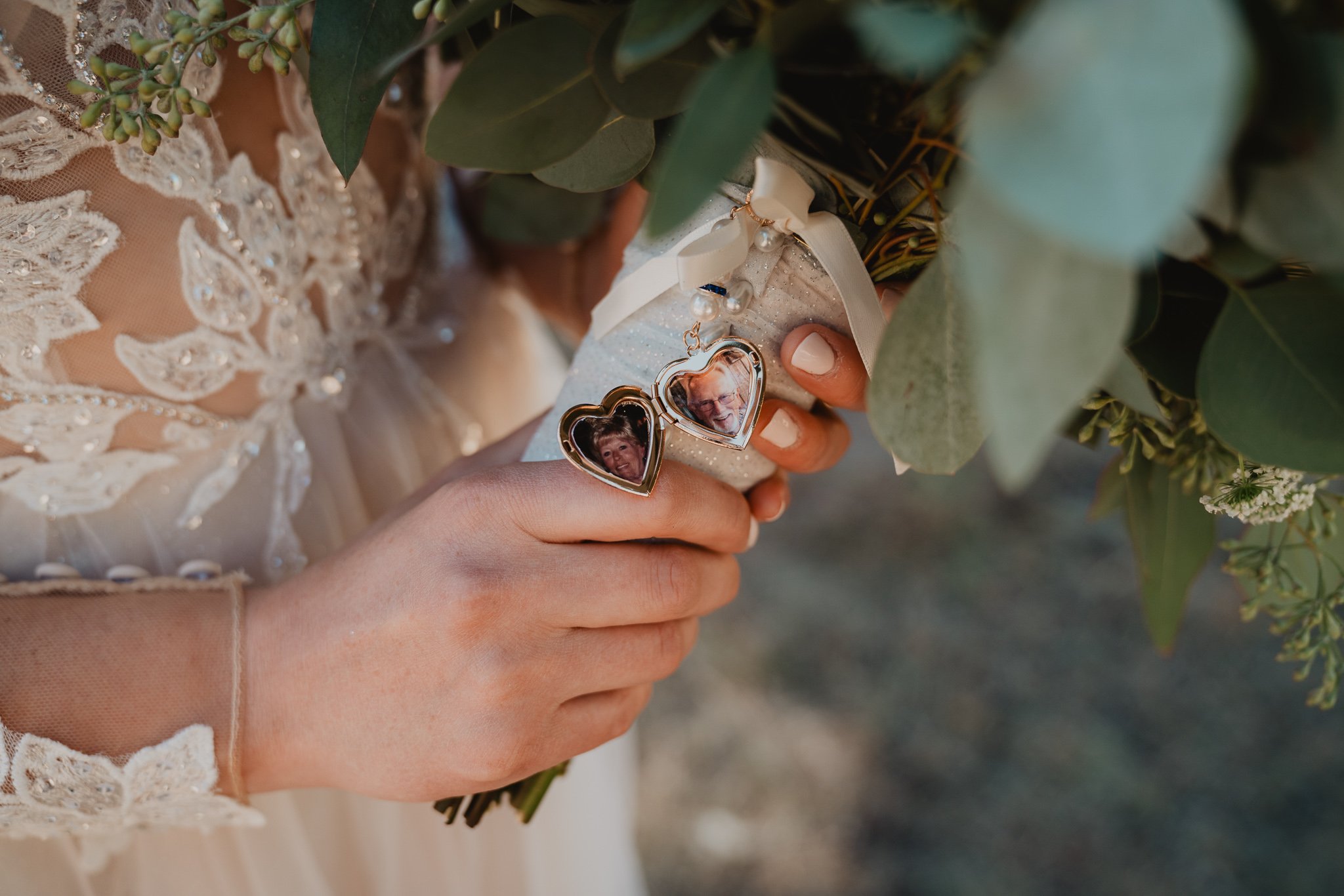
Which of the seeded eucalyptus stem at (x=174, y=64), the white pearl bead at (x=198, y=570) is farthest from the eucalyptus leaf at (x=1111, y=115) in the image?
the white pearl bead at (x=198, y=570)

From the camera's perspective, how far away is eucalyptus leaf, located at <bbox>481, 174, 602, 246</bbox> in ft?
3.04

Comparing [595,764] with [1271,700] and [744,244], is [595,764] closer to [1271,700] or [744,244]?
[744,244]

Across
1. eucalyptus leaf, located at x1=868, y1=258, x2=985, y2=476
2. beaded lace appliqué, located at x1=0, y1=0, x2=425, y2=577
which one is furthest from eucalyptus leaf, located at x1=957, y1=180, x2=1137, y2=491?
beaded lace appliqué, located at x1=0, y1=0, x2=425, y2=577

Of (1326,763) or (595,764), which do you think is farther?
(1326,763)

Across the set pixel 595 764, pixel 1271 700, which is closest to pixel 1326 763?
pixel 1271 700

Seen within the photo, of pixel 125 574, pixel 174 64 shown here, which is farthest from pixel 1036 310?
pixel 125 574

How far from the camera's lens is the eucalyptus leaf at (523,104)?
450 mm

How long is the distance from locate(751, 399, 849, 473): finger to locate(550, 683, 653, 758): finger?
0.85ft

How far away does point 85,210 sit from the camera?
0.65 m

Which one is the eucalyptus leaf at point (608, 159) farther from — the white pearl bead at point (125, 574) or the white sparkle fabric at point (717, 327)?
the white pearl bead at point (125, 574)

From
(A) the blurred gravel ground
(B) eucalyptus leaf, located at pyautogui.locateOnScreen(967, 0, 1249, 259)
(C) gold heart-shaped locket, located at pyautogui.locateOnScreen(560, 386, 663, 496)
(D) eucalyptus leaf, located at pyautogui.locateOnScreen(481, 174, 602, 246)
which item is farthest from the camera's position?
(A) the blurred gravel ground

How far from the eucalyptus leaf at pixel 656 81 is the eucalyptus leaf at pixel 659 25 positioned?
2.7 inches

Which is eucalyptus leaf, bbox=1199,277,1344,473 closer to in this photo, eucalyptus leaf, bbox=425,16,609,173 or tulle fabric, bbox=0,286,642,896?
eucalyptus leaf, bbox=425,16,609,173

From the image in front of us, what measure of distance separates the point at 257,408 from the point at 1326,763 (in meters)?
2.26
